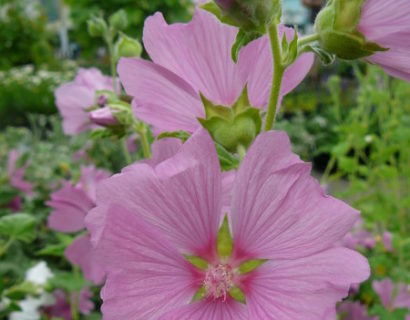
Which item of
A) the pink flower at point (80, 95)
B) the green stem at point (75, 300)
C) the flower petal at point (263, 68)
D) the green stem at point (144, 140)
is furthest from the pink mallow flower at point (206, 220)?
the green stem at point (75, 300)

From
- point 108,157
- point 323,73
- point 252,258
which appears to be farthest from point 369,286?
point 323,73

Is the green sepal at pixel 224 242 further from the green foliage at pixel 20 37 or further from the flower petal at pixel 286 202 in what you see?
the green foliage at pixel 20 37

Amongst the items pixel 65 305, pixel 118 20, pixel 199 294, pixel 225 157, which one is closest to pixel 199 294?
pixel 199 294

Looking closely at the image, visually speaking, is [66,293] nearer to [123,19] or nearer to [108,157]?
[123,19]

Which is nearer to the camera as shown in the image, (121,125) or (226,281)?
(226,281)

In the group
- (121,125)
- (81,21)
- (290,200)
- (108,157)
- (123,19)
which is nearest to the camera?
(290,200)

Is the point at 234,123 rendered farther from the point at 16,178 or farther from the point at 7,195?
the point at 16,178

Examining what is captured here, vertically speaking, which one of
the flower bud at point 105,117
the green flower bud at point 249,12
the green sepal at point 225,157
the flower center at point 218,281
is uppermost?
the green flower bud at point 249,12
